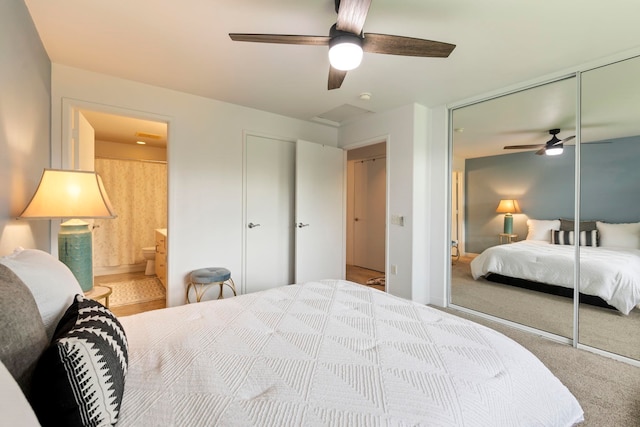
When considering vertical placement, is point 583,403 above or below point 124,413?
below

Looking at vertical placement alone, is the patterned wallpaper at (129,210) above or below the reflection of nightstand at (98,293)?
above

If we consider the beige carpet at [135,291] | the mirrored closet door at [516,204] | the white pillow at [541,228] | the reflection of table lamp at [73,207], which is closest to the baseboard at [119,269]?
the beige carpet at [135,291]

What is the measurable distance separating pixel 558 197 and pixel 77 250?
379cm

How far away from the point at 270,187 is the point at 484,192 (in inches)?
97.4

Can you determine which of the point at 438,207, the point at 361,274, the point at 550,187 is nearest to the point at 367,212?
the point at 361,274

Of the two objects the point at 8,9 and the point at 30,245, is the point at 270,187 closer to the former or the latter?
the point at 30,245

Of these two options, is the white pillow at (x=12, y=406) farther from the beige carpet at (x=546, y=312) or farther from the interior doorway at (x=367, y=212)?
the interior doorway at (x=367, y=212)

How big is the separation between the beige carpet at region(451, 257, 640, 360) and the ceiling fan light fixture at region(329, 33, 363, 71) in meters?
2.57

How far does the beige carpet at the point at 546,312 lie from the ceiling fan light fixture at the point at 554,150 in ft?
4.25

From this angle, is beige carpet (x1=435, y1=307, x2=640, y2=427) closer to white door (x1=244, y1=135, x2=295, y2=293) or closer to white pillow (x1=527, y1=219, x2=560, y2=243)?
white pillow (x1=527, y1=219, x2=560, y2=243)

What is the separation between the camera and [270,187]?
3654 mm

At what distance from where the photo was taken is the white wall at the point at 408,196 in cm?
325

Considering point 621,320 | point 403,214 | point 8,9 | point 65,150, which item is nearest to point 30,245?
point 65,150

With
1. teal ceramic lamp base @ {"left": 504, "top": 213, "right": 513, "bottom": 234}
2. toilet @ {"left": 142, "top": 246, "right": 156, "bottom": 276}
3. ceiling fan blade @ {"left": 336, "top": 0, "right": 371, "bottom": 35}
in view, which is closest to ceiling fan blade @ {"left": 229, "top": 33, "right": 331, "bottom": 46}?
ceiling fan blade @ {"left": 336, "top": 0, "right": 371, "bottom": 35}
